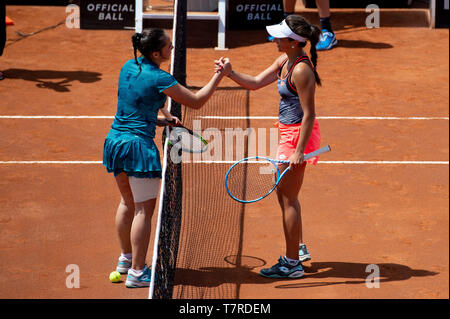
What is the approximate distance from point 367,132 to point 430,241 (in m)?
2.90

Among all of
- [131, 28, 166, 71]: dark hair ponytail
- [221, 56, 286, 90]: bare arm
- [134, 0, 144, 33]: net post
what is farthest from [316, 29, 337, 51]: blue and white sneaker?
[131, 28, 166, 71]: dark hair ponytail

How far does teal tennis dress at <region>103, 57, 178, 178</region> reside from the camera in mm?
5121

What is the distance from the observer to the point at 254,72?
36.3 feet

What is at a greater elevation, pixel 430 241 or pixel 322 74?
pixel 322 74

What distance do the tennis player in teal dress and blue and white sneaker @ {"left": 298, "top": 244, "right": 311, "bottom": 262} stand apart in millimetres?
1298

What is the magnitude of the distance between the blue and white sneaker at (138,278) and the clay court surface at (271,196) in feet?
0.24

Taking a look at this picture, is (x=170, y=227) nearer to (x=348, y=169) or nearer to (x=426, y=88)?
(x=348, y=169)

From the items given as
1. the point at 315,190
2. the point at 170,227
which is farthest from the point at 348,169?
the point at 170,227

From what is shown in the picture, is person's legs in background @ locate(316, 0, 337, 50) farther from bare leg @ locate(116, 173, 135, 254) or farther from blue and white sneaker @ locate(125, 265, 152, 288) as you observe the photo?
blue and white sneaker @ locate(125, 265, 152, 288)

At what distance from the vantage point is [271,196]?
23.7 feet

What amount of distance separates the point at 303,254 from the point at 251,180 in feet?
5.04

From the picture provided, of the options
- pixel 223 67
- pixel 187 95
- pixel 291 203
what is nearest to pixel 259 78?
pixel 223 67

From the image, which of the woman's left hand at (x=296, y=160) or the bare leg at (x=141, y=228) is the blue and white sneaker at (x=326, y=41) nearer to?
the woman's left hand at (x=296, y=160)

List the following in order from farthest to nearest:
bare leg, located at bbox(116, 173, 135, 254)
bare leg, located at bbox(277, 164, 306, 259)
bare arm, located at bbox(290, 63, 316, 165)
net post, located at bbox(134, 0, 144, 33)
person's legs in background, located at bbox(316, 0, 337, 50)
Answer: person's legs in background, located at bbox(316, 0, 337, 50), net post, located at bbox(134, 0, 144, 33), bare leg, located at bbox(277, 164, 306, 259), bare leg, located at bbox(116, 173, 135, 254), bare arm, located at bbox(290, 63, 316, 165)
